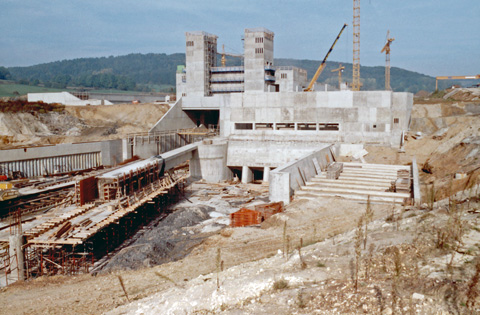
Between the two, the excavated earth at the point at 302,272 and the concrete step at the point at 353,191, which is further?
the concrete step at the point at 353,191

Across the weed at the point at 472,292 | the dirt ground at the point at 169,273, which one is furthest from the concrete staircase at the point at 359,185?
the weed at the point at 472,292

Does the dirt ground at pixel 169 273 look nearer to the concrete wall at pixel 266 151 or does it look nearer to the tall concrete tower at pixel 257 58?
the concrete wall at pixel 266 151

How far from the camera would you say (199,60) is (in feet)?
232

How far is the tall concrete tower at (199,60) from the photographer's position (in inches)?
2761

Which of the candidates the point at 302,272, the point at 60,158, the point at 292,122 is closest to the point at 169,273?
the point at 302,272

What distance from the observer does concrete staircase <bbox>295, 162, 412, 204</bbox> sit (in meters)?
19.7

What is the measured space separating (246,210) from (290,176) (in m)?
3.74

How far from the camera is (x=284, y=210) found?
18594 mm

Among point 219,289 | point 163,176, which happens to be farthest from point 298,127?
point 219,289

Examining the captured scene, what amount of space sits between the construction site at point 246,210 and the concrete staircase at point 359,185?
110 millimetres

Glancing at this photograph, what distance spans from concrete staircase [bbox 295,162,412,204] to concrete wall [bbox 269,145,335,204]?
1.39ft

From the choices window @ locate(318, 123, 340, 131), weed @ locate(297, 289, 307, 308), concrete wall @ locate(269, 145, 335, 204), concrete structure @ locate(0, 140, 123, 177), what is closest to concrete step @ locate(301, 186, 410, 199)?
concrete wall @ locate(269, 145, 335, 204)

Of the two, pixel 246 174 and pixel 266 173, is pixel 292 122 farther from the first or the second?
pixel 246 174

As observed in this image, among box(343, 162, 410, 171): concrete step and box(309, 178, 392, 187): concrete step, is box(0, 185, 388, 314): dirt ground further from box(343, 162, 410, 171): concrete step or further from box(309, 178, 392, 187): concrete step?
box(343, 162, 410, 171): concrete step
